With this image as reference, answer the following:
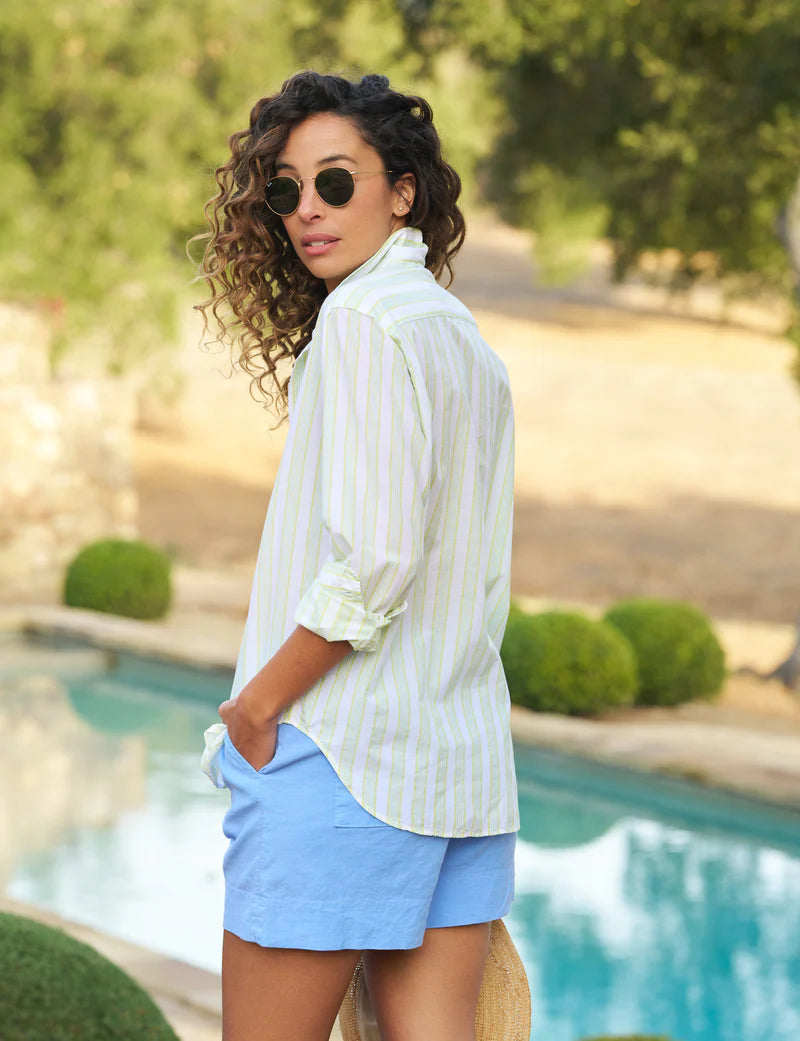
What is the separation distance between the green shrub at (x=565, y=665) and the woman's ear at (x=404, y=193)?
21.8 feet

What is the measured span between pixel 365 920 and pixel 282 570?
Answer: 1.35ft

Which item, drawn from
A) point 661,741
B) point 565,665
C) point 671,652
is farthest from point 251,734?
point 671,652

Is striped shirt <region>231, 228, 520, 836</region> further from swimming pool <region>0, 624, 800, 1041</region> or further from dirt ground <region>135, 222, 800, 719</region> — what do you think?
dirt ground <region>135, 222, 800, 719</region>

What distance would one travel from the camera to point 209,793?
761 cm

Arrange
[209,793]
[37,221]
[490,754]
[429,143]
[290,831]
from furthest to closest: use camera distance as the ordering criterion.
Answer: [37,221], [209,793], [429,143], [490,754], [290,831]

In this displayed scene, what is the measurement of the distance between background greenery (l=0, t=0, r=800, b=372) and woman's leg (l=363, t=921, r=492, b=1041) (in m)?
7.42

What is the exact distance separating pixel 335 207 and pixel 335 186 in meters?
0.03

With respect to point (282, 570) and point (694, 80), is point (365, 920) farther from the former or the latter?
point (694, 80)

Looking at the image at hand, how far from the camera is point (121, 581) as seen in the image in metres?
11.5

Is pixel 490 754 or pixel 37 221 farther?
pixel 37 221

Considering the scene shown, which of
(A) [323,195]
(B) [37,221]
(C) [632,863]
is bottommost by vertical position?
(C) [632,863]

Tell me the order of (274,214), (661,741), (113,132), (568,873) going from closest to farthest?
(274,214)
(568,873)
(661,741)
(113,132)

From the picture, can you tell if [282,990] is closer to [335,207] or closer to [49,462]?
[335,207]

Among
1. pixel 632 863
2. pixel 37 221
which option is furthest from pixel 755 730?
pixel 37 221
